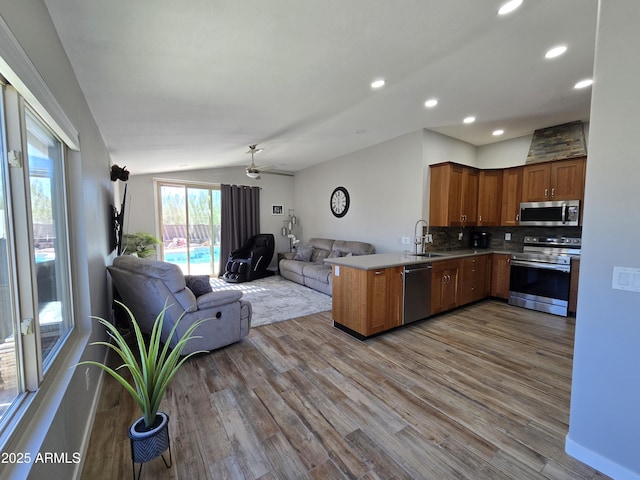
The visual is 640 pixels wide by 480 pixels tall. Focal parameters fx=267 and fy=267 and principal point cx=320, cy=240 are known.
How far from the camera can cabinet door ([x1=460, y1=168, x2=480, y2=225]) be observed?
455 cm

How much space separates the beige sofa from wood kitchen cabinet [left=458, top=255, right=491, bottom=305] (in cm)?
165

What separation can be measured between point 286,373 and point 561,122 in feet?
17.1

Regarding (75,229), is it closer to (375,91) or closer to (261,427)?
(261,427)

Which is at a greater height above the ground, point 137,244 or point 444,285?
point 137,244

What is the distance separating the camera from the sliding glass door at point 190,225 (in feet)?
20.9

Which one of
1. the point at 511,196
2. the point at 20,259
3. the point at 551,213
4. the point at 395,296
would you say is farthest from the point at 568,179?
the point at 20,259

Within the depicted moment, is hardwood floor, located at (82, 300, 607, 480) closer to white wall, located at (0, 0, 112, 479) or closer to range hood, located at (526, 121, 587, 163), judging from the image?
white wall, located at (0, 0, 112, 479)

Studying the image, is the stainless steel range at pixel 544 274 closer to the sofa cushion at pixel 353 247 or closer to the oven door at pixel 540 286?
the oven door at pixel 540 286

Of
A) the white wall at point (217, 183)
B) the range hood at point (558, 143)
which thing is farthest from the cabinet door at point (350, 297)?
the white wall at point (217, 183)

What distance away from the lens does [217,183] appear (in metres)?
6.78

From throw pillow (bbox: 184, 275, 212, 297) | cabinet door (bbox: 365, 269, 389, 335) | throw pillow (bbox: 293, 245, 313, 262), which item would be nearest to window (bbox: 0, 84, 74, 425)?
throw pillow (bbox: 184, 275, 212, 297)

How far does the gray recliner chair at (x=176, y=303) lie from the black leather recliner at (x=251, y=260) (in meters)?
3.17

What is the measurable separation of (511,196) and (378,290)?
3276 millimetres

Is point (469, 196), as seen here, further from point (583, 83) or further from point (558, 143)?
point (583, 83)
